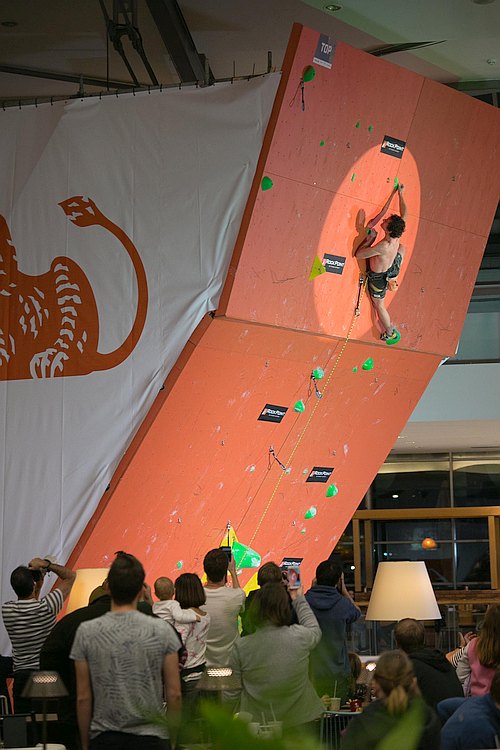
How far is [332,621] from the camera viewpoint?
5.74m

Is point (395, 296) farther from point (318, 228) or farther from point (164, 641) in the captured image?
point (164, 641)

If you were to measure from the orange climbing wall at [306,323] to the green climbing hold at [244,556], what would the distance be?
0.06 m

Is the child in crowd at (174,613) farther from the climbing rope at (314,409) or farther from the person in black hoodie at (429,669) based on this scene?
the climbing rope at (314,409)

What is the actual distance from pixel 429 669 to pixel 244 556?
162 inches

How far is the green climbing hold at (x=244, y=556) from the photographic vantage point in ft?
28.0

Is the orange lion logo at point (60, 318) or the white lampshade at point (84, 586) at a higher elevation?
the orange lion logo at point (60, 318)

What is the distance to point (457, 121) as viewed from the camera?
7.73m

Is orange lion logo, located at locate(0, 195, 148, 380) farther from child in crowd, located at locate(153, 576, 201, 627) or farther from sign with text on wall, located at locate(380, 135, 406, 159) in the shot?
child in crowd, located at locate(153, 576, 201, 627)

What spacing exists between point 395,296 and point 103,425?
2570mm

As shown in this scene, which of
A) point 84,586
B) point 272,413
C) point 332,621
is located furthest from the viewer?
point 272,413

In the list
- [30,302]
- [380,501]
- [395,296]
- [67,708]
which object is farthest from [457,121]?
[380,501]

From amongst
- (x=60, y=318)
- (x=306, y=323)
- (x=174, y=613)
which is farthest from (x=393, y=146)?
(x=174, y=613)

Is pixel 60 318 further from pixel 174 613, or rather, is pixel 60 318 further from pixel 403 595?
pixel 403 595

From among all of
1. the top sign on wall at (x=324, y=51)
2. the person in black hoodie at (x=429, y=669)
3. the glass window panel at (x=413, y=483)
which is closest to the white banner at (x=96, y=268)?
the top sign on wall at (x=324, y=51)
